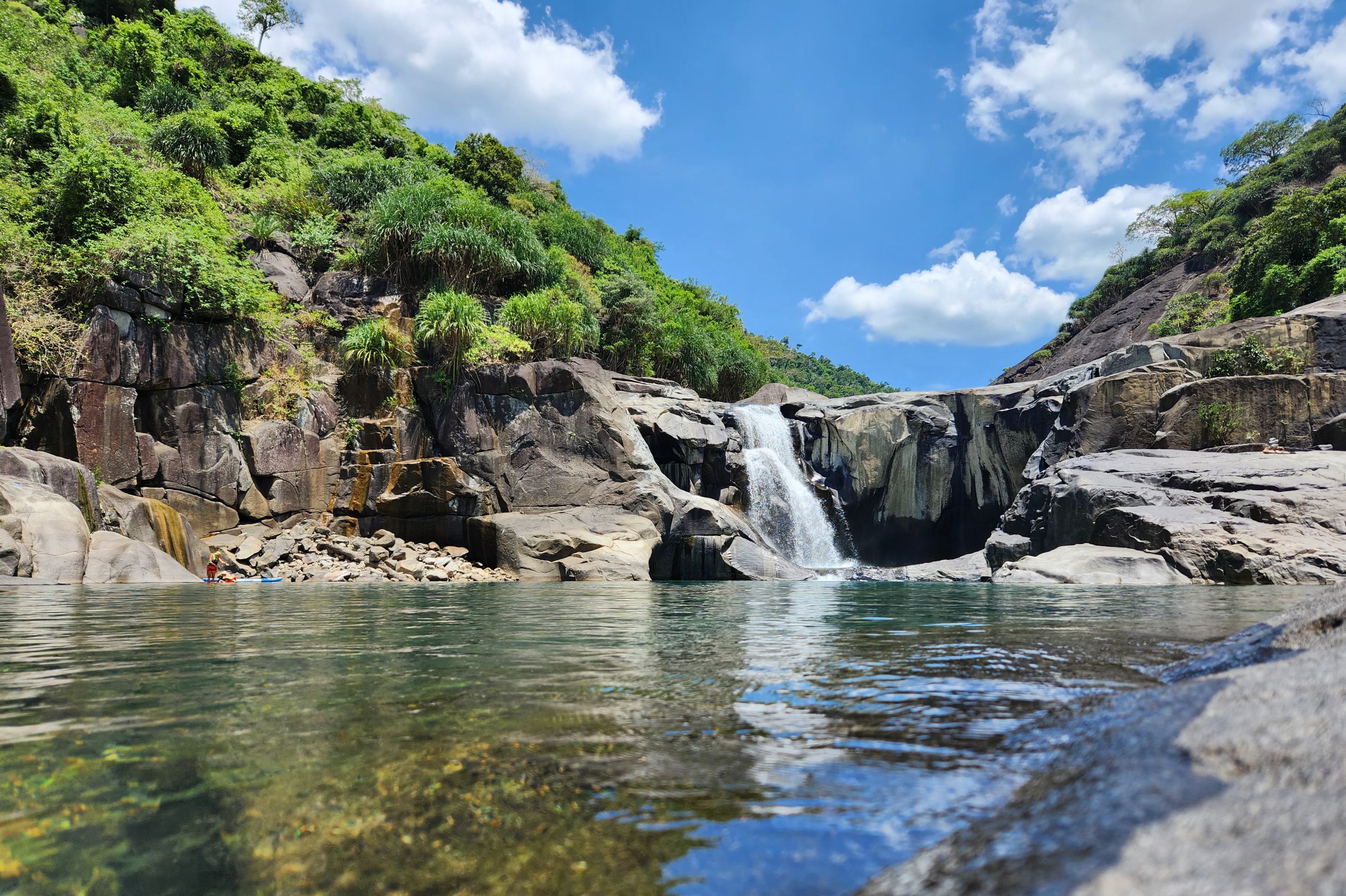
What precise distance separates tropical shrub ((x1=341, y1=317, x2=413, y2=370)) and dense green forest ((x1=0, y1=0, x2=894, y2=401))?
0.13ft

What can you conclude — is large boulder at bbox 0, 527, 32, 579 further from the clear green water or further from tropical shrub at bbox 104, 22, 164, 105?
tropical shrub at bbox 104, 22, 164, 105

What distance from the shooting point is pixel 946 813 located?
1.40 m

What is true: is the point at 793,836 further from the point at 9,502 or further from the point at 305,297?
the point at 305,297

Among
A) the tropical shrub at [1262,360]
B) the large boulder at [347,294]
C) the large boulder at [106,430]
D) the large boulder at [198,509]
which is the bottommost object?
the large boulder at [198,509]

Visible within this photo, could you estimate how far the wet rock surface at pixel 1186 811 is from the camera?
0.83m

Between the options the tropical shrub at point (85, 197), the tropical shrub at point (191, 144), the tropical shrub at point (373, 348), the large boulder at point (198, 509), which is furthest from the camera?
the tropical shrub at point (191, 144)

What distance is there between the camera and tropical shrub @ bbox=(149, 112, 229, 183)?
1973 cm

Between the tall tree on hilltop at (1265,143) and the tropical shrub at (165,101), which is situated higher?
the tall tree on hilltop at (1265,143)

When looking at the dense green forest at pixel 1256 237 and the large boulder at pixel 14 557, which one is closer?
the large boulder at pixel 14 557

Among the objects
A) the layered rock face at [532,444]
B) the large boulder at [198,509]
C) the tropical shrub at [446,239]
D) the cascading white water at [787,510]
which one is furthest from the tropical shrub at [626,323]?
the large boulder at [198,509]

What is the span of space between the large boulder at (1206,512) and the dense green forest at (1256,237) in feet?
40.9

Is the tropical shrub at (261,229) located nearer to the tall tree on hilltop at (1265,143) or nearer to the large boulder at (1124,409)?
the large boulder at (1124,409)

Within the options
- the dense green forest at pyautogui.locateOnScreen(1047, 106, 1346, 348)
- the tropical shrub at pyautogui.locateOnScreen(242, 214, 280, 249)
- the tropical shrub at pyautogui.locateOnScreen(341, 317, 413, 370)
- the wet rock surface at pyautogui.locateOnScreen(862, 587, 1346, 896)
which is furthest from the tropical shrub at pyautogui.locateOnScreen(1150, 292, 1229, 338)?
the tropical shrub at pyautogui.locateOnScreen(242, 214, 280, 249)

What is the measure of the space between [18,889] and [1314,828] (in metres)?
2.08
